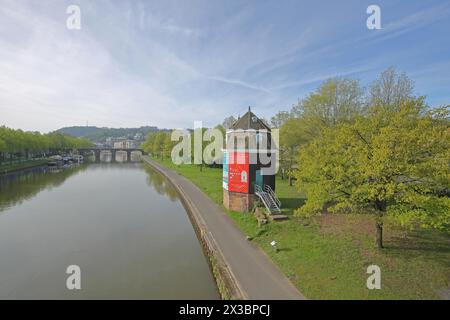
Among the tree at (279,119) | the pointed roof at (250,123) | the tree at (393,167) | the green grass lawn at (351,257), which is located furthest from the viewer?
the tree at (279,119)

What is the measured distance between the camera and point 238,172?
21.0 meters

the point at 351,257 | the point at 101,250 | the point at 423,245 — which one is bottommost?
the point at 101,250

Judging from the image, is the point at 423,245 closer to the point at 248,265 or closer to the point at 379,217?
the point at 379,217

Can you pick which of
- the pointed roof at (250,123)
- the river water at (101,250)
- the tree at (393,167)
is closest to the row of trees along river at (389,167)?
the tree at (393,167)

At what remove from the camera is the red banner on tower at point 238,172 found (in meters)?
20.6

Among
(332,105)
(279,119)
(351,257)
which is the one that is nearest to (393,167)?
(351,257)

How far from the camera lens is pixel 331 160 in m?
13.2

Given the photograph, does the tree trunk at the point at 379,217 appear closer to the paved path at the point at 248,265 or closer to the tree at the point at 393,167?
the tree at the point at 393,167

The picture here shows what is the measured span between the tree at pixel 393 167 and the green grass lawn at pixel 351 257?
145 cm

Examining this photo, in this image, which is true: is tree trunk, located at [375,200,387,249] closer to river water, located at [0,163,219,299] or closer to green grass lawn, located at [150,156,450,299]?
green grass lawn, located at [150,156,450,299]

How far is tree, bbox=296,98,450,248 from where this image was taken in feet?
35.2

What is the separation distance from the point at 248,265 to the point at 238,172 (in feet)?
31.9
